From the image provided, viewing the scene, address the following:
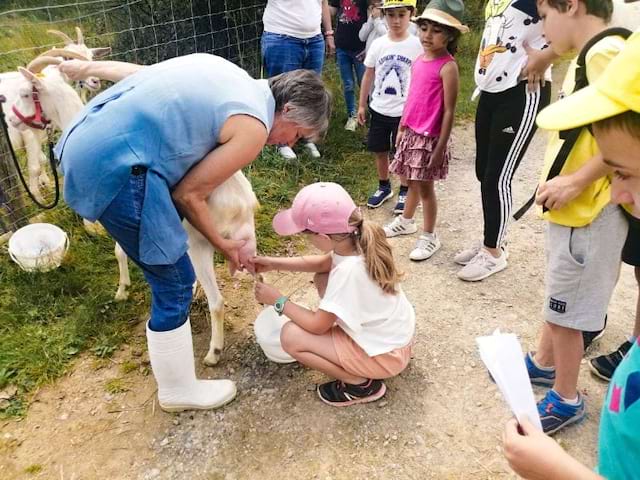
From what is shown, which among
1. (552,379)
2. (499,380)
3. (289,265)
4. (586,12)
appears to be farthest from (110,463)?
(586,12)

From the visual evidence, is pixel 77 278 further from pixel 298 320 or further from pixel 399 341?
pixel 399 341

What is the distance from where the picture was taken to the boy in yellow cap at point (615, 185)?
96cm

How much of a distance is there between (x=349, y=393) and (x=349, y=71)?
14.2 ft

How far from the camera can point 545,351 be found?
2648 mm

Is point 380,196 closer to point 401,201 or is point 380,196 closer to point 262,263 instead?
point 401,201

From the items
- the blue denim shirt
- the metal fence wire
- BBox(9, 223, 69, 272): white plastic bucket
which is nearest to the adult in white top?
the metal fence wire

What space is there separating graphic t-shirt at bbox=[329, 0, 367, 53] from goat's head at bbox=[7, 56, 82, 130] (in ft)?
10.2

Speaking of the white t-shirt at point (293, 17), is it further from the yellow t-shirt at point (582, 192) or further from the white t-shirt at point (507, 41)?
the yellow t-shirt at point (582, 192)

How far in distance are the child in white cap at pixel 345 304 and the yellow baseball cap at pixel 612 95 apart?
1.26 meters

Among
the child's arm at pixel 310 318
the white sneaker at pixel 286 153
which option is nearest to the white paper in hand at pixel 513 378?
the child's arm at pixel 310 318

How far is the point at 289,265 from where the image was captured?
2670mm

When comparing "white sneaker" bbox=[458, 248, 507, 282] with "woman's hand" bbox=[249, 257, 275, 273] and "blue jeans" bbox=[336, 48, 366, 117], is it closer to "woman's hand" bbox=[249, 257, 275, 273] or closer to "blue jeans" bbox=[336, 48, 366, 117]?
"woman's hand" bbox=[249, 257, 275, 273]

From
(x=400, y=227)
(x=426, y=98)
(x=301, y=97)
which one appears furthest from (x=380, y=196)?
(x=301, y=97)

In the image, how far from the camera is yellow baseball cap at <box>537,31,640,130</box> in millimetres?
935
